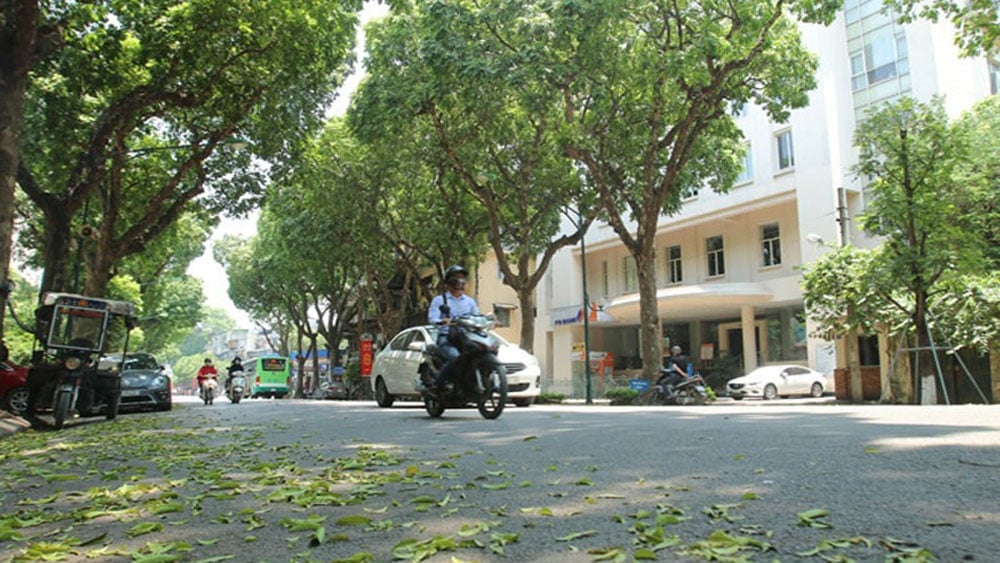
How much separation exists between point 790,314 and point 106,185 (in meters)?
23.0

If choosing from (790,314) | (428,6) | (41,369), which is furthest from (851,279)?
(41,369)

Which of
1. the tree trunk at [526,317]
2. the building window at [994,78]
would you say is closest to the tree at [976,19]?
the tree trunk at [526,317]

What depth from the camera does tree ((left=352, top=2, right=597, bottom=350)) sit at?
16094 mm

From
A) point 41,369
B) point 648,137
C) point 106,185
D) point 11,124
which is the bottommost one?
point 41,369

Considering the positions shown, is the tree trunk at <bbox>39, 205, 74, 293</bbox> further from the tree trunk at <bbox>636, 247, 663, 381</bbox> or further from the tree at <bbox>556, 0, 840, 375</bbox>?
the tree trunk at <bbox>636, 247, 663, 381</bbox>

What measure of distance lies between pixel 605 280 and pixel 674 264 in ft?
13.6

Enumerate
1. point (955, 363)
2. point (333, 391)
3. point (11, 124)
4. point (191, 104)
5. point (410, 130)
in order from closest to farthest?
point (11, 124) → point (191, 104) → point (955, 363) → point (410, 130) → point (333, 391)

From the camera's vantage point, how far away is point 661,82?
16969 mm

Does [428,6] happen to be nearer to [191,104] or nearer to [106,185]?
[191,104]

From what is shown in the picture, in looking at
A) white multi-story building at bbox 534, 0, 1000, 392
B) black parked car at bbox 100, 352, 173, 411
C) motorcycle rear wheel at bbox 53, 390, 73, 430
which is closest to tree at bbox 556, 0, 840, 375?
white multi-story building at bbox 534, 0, 1000, 392

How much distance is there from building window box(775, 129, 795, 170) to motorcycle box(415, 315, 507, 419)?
21.2 meters

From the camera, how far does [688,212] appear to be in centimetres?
2953

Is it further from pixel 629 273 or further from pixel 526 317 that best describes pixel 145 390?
pixel 629 273

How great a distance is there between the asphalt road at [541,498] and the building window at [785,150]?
21813mm
